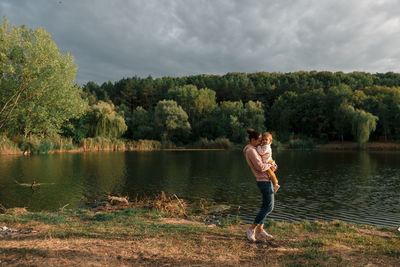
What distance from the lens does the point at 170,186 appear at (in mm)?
18766

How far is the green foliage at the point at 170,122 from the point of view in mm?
63625

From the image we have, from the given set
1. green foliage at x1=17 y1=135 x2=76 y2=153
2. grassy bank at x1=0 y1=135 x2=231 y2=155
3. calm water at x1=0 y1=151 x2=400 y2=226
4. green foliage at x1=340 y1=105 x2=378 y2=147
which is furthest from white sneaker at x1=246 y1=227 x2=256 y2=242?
green foliage at x1=340 y1=105 x2=378 y2=147

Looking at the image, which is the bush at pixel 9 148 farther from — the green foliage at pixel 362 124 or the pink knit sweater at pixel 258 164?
the green foliage at pixel 362 124

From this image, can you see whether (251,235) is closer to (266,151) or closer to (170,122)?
(266,151)

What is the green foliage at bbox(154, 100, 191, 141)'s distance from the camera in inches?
2505

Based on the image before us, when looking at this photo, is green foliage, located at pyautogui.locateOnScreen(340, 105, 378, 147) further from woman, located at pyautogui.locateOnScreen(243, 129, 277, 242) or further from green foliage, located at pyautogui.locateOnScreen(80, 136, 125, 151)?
woman, located at pyautogui.locateOnScreen(243, 129, 277, 242)

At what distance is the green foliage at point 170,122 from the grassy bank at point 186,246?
55.4m

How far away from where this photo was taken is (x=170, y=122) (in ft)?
207

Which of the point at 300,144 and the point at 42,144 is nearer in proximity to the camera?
the point at 42,144

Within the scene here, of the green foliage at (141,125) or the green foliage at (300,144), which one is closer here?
the green foliage at (300,144)

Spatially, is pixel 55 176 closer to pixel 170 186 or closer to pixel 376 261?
pixel 170 186

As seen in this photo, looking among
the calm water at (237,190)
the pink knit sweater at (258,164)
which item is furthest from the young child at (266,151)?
the calm water at (237,190)

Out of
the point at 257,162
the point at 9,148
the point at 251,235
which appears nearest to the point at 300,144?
the point at 9,148

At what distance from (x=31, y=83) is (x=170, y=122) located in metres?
50.2
